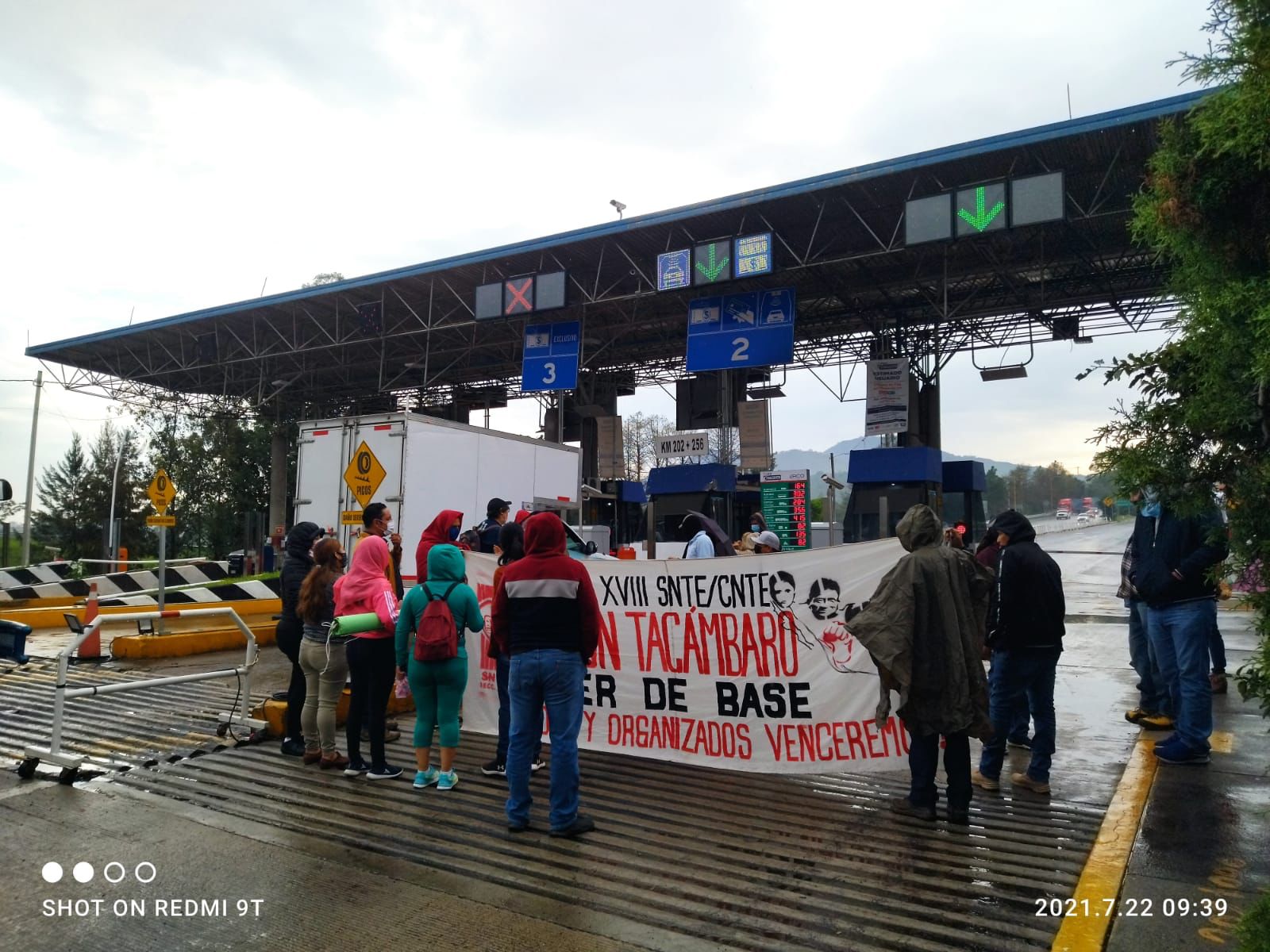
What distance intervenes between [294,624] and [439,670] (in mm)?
1750


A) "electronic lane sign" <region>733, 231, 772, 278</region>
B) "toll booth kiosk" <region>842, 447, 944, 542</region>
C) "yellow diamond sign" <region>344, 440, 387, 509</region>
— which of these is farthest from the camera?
"toll booth kiosk" <region>842, 447, 944, 542</region>

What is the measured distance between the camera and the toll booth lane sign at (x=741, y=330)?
19672 mm

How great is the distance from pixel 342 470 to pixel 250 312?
Result: 20.1 m

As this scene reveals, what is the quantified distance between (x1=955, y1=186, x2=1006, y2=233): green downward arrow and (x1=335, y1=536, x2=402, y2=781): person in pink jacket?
47.8 feet

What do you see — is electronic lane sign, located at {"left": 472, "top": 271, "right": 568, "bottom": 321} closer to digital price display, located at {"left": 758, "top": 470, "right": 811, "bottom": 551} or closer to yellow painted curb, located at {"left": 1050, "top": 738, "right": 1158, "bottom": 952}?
digital price display, located at {"left": 758, "top": 470, "right": 811, "bottom": 551}

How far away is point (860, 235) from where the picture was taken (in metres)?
21.5

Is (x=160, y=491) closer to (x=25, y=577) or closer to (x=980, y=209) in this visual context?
(x=25, y=577)

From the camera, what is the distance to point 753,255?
19.5 meters

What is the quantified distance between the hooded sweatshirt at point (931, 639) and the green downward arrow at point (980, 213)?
44.6ft

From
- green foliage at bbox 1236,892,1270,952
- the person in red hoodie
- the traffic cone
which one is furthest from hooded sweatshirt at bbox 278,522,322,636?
the traffic cone

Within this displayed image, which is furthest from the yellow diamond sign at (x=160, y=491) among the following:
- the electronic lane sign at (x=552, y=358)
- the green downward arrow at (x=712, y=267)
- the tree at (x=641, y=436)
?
the tree at (x=641, y=436)

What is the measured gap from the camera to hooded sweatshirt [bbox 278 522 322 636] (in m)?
6.65

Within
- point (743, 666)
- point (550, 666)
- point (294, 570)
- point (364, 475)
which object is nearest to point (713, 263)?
point (364, 475)

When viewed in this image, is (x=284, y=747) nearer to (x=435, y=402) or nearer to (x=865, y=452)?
(x=865, y=452)
